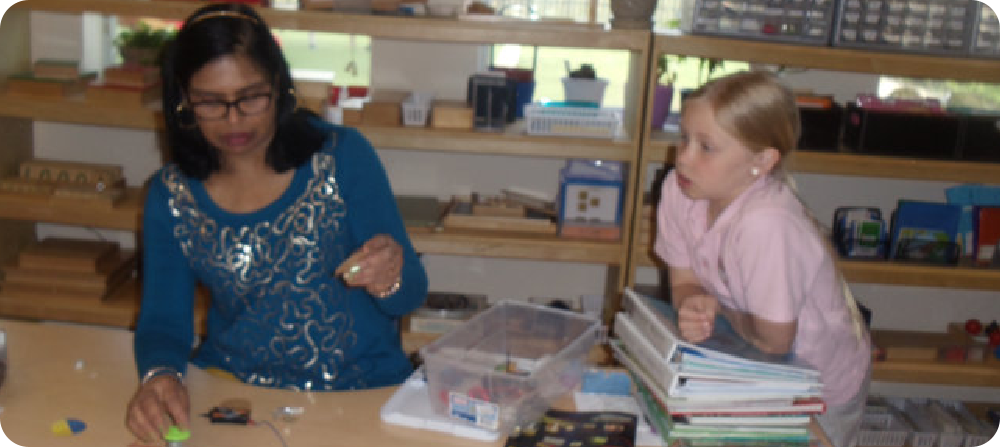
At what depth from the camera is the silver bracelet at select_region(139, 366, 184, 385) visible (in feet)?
5.11

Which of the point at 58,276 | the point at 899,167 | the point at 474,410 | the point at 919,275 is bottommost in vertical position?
the point at 58,276

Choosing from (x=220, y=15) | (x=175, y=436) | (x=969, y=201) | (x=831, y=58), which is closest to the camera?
(x=175, y=436)

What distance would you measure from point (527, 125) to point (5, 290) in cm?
172

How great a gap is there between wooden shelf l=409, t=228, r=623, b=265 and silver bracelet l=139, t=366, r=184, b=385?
53.4 inches

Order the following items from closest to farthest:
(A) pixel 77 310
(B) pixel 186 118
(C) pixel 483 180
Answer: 1. (B) pixel 186 118
2. (A) pixel 77 310
3. (C) pixel 483 180

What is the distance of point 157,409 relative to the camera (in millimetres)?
1479

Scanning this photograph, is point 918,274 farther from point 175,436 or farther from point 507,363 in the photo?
point 175,436

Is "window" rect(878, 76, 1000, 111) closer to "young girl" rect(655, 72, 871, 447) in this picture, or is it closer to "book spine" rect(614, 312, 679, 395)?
"young girl" rect(655, 72, 871, 447)

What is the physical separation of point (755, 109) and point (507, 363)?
0.59 meters

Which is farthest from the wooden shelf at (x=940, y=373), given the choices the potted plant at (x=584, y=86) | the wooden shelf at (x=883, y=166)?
the potted plant at (x=584, y=86)

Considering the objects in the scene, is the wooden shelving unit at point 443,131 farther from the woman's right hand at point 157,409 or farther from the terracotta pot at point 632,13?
the woman's right hand at point 157,409

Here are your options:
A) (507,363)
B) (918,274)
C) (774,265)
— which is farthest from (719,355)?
(918,274)

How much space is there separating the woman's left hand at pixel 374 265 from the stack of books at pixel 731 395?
0.45m

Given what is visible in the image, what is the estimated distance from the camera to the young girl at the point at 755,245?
5.14ft
